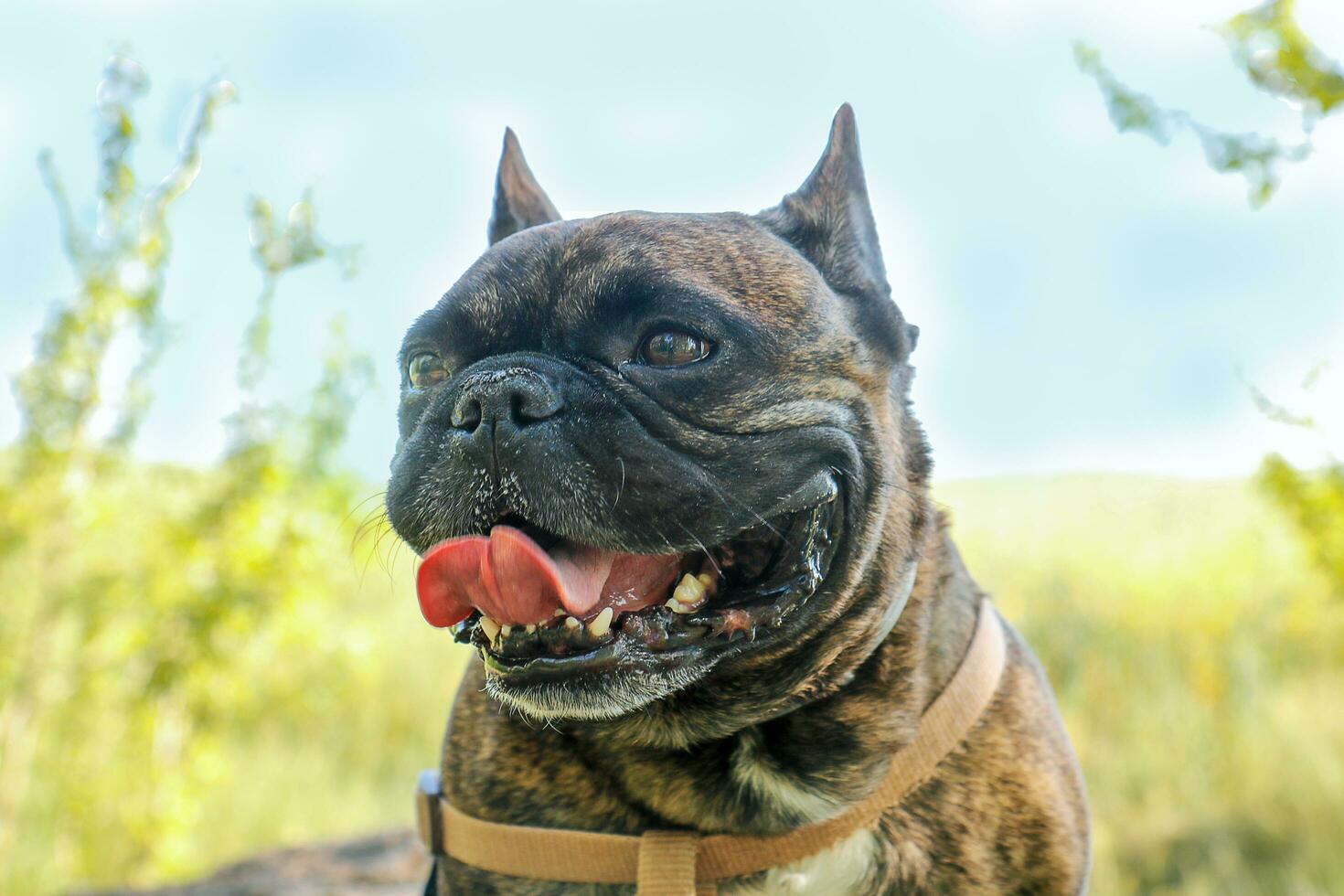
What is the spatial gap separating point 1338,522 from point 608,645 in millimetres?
4145

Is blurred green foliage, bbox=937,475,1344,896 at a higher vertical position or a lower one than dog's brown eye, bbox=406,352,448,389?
lower

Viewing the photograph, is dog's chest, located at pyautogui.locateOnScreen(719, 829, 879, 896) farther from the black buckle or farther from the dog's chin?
the black buckle

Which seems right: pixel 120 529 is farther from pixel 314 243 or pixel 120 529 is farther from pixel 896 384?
pixel 896 384

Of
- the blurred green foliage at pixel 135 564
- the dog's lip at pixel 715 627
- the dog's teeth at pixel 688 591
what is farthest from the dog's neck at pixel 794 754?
the blurred green foliage at pixel 135 564

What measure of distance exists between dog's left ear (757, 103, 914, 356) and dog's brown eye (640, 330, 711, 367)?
0.54 m

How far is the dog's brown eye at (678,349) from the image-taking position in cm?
249

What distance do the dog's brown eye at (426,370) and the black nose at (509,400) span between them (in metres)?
0.39

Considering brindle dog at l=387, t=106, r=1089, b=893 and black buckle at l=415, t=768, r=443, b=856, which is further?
black buckle at l=415, t=768, r=443, b=856

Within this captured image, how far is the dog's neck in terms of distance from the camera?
2.70m

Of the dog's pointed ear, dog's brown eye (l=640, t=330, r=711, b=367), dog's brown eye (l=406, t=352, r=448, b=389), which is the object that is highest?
the dog's pointed ear

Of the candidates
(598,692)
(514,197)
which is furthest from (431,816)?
(514,197)

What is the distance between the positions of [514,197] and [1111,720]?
20.7ft

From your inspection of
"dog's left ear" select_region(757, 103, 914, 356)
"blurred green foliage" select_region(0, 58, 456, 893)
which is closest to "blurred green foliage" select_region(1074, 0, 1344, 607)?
"dog's left ear" select_region(757, 103, 914, 356)

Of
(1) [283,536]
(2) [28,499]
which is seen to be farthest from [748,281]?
(2) [28,499]
